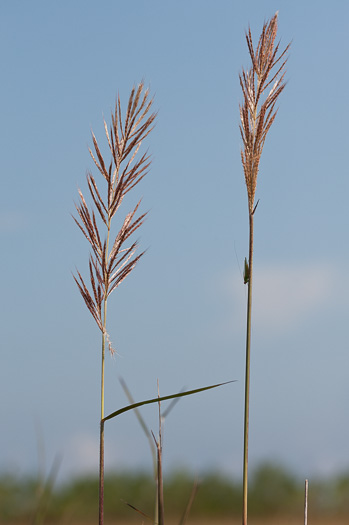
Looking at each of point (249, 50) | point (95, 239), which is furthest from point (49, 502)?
point (249, 50)

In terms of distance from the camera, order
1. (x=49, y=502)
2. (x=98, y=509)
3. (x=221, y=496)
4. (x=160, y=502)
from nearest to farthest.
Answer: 1. (x=160, y=502)
2. (x=49, y=502)
3. (x=98, y=509)
4. (x=221, y=496)

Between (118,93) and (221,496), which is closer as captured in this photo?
(118,93)

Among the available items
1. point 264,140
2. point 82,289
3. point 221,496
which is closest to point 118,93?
point 264,140

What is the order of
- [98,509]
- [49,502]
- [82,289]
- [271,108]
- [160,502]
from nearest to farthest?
[160,502]
[49,502]
[98,509]
[82,289]
[271,108]

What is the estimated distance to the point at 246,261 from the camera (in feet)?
7.06

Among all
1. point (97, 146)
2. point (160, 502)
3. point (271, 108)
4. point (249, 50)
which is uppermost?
point (249, 50)

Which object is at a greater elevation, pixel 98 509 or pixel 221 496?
pixel 98 509

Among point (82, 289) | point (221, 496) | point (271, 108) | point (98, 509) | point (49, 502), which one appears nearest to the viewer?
point (49, 502)

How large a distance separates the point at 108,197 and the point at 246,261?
1.65 feet

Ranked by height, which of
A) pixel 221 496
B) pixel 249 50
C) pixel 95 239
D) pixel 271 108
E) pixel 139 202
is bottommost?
pixel 221 496

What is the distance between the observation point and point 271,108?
7.48 ft

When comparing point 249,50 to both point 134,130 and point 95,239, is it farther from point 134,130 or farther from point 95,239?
point 95,239

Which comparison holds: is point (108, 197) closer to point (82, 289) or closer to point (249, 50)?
point (82, 289)

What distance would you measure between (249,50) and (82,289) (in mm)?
1031
